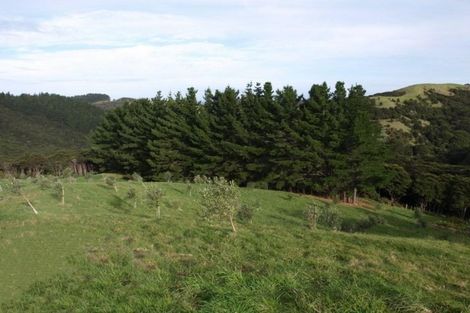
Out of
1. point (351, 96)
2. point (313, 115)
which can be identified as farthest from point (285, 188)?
point (351, 96)

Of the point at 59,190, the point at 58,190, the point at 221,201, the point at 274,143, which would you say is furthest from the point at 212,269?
the point at 274,143

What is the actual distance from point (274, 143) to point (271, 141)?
6.99 feet

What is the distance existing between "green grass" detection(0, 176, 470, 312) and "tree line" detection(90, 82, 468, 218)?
4056 centimetres

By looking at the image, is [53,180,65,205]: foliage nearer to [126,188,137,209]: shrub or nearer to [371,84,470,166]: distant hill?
[126,188,137,209]: shrub

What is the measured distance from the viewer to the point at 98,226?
1770cm

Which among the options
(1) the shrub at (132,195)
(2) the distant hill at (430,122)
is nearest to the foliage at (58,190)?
(1) the shrub at (132,195)

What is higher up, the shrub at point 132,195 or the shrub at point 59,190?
the shrub at point 59,190

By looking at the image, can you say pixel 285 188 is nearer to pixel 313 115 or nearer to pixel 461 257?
pixel 313 115

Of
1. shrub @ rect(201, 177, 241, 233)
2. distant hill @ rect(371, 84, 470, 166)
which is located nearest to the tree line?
shrub @ rect(201, 177, 241, 233)

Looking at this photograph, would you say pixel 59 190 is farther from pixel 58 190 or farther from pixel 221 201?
pixel 221 201

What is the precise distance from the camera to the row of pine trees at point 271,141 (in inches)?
2288

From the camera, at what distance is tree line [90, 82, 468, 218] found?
191 feet

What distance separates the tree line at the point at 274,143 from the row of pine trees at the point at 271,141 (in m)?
0.13

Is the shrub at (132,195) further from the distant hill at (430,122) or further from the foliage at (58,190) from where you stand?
the distant hill at (430,122)
